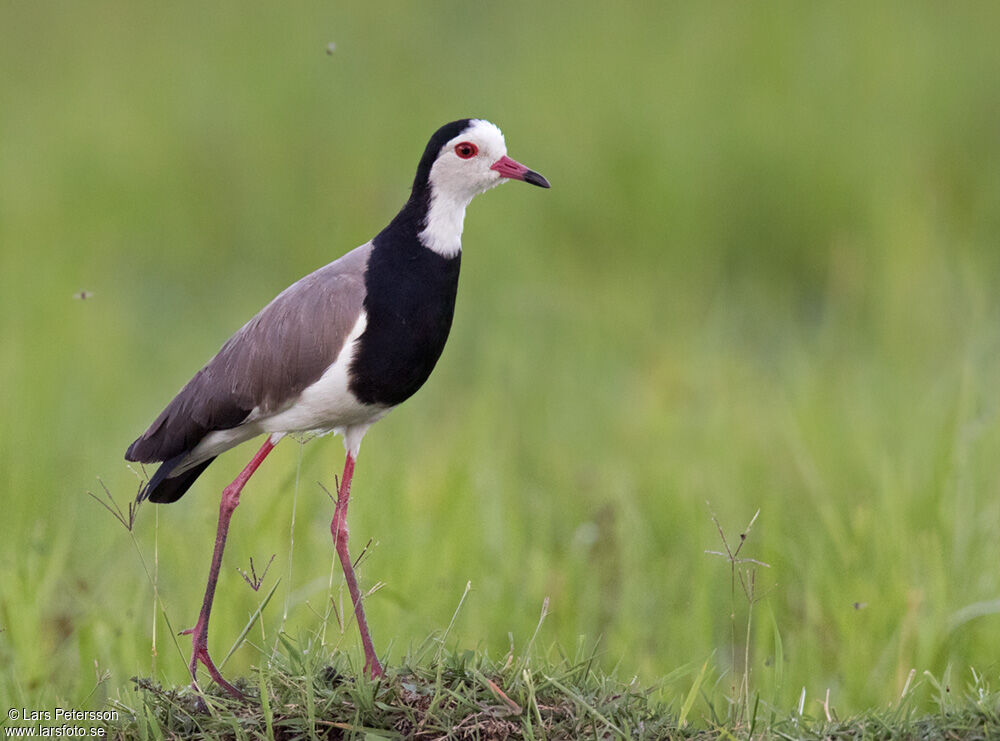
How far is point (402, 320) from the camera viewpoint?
3.77 m

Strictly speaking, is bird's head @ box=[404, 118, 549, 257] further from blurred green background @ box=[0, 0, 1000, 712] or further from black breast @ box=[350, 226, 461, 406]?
blurred green background @ box=[0, 0, 1000, 712]

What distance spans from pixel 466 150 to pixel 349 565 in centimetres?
112

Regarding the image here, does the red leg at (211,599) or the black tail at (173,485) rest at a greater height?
the black tail at (173,485)

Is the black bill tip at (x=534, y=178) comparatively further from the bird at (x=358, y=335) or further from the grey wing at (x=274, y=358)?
the grey wing at (x=274, y=358)

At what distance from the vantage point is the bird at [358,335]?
378 centimetres

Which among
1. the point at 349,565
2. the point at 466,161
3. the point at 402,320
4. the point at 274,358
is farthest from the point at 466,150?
the point at 349,565

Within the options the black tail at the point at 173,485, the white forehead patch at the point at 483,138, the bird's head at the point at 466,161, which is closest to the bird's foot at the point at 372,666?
the black tail at the point at 173,485

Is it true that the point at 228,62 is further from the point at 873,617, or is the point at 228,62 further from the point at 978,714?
the point at 978,714

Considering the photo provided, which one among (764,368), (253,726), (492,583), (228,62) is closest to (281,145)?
(228,62)

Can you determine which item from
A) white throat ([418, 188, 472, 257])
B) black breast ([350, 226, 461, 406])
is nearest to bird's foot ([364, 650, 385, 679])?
black breast ([350, 226, 461, 406])

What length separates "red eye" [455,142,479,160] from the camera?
3854 mm

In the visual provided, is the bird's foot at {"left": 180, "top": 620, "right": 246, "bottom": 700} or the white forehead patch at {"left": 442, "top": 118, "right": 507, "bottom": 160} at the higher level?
the white forehead patch at {"left": 442, "top": 118, "right": 507, "bottom": 160}

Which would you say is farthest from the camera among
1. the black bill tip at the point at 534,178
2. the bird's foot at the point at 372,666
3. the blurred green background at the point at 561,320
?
the blurred green background at the point at 561,320

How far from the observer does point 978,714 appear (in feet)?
10.7
